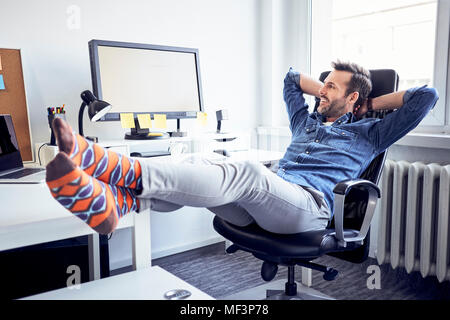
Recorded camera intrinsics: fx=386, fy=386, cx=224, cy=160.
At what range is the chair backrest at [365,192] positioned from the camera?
1.44 metres

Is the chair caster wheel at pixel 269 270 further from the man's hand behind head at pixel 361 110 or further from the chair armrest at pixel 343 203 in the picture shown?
the man's hand behind head at pixel 361 110

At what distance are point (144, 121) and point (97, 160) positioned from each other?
1121mm

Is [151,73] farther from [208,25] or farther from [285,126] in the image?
[285,126]

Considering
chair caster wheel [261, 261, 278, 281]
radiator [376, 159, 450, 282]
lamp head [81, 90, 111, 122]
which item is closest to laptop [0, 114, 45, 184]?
lamp head [81, 90, 111, 122]

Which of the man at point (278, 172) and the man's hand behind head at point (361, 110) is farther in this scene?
the man's hand behind head at point (361, 110)

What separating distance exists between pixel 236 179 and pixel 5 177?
2.85ft

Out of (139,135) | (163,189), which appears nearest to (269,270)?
(163,189)

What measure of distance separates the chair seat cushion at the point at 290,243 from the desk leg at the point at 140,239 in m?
0.38

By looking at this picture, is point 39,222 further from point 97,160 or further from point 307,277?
point 307,277

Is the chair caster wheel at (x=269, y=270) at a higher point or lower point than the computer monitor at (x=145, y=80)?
lower

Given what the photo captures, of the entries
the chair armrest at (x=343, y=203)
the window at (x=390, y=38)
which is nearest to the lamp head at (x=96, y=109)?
the chair armrest at (x=343, y=203)

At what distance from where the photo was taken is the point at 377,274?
84.0 inches

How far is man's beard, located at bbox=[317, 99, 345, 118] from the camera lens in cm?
171

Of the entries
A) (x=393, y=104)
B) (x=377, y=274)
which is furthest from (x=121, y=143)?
(x=377, y=274)
